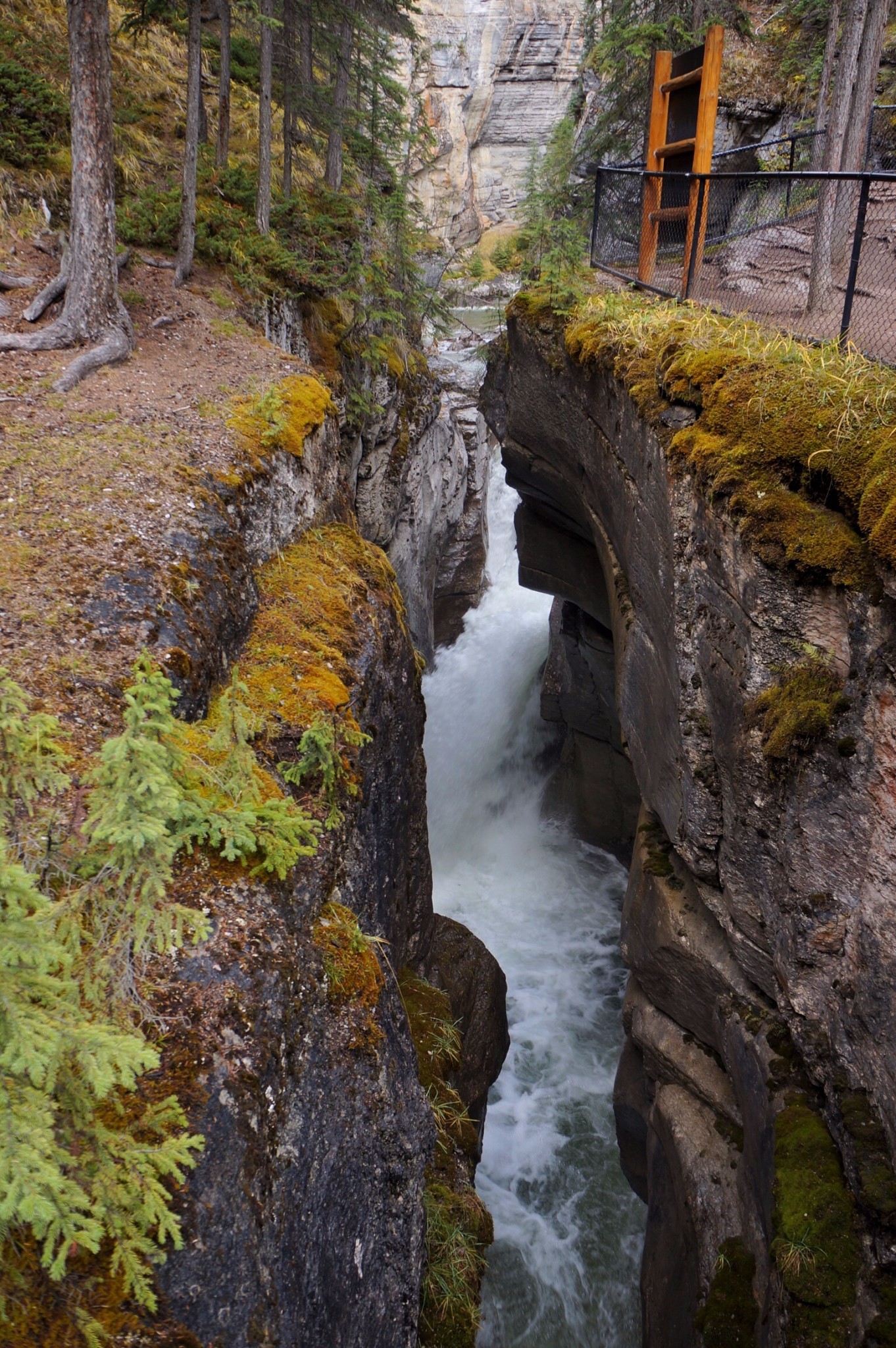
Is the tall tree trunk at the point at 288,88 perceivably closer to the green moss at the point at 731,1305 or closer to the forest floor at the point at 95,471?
the forest floor at the point at 95,471

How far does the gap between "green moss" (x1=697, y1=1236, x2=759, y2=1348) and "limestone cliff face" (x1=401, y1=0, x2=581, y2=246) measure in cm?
5647

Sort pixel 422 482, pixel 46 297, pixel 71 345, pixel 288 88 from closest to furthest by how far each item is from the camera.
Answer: pixel 71 345
pixel 46 297
pixel 288 88
pixel 422 482

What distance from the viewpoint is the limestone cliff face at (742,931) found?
5078mm

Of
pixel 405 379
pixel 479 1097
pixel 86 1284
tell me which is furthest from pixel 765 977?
pixel 405 379

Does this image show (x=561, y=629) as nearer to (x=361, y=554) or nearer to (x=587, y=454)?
(x=587, y=454)

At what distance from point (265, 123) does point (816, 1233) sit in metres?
16.1

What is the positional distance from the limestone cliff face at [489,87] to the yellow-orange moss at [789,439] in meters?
51.4

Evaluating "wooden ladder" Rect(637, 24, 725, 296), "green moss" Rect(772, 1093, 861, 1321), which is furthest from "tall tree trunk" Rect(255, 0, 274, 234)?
"green moss" Rect(772, 1093, 861, 1321)

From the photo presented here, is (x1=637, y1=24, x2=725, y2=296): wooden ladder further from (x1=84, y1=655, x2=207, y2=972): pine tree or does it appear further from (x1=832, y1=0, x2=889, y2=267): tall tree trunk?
(x1=84, y1=655, x2=207, y2=972): pine tree

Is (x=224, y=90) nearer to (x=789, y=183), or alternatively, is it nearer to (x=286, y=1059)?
(x=789, y=183)

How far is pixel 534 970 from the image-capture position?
13602 millimetres

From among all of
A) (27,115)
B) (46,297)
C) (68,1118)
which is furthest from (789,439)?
(27,115)

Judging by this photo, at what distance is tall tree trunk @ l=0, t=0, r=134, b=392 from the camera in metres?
8.68

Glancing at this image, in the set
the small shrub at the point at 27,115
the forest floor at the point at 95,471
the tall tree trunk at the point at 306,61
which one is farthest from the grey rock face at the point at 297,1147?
the tall tree trunk at the point at 306,61
